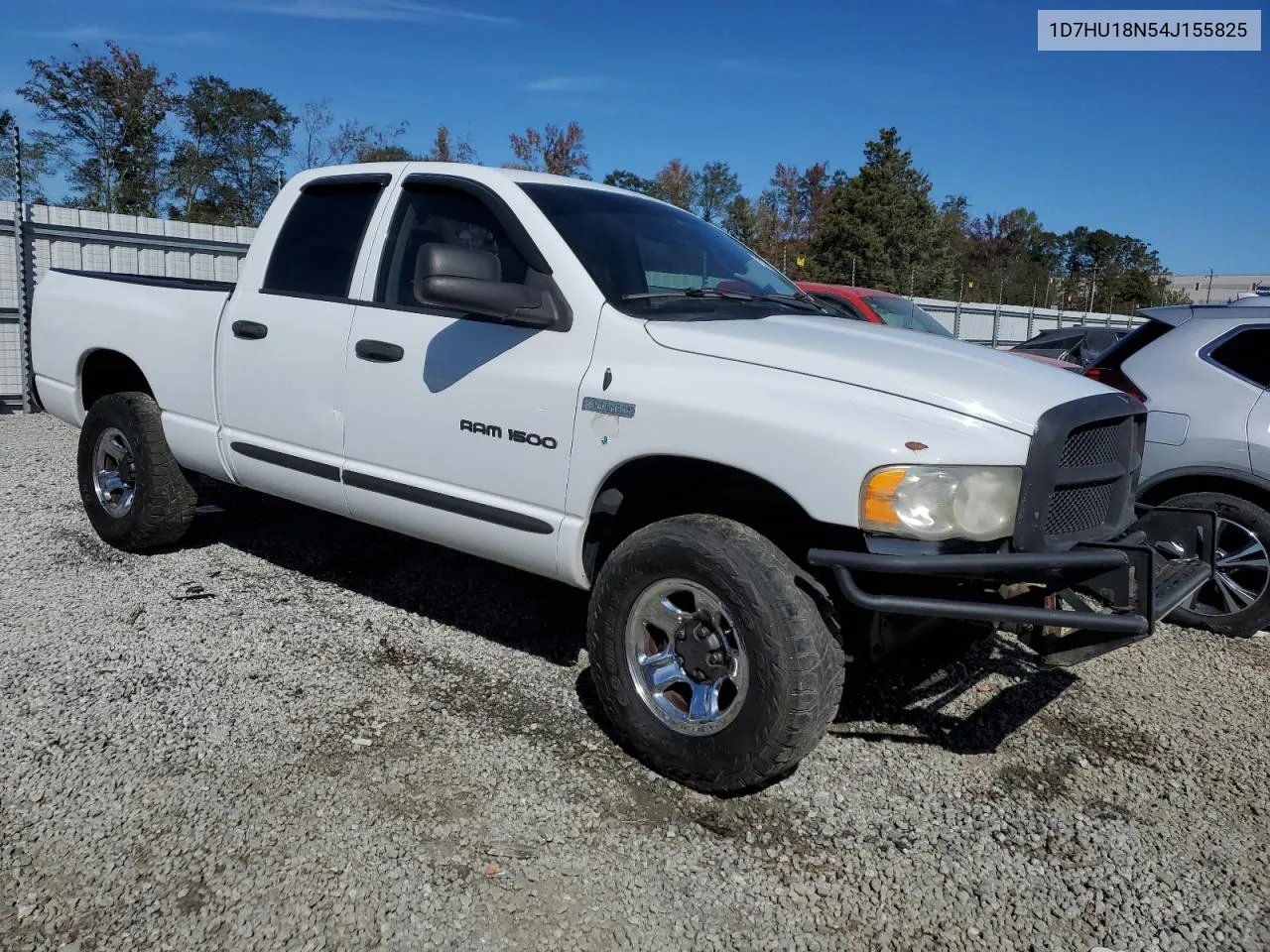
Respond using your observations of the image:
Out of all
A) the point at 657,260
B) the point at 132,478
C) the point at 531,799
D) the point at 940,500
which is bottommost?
the point at 531,799

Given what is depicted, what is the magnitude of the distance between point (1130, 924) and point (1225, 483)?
2.97 metres

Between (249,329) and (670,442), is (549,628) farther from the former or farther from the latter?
(249,329)

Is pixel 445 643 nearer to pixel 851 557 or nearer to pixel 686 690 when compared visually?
pixel 686 690

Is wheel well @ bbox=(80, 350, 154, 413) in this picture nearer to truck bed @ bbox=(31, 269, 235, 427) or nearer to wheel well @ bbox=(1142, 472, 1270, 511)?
truck bed @ bbox=(31, 269, 235, 427)

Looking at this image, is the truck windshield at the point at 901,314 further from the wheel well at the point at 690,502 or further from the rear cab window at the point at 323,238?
the wheel well at the point at 690,502

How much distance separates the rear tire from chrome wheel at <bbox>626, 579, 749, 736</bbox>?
298cm

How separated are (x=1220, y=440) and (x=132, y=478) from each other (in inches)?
215

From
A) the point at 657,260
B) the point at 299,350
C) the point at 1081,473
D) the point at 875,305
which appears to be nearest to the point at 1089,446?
the point at 1081,473

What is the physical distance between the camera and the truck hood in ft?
9.54

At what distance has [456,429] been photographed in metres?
3.72

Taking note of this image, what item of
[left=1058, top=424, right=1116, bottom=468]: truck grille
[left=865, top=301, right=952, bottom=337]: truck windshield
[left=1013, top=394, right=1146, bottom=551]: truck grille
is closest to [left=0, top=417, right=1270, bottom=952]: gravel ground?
[left=1013, top=394, right=1146, bottom=551]: truck grille

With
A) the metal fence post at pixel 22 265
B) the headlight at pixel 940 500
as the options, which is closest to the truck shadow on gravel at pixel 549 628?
the headlight at pixel 940 500

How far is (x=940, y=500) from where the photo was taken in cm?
282

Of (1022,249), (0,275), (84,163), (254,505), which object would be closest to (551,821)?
(254,505)
